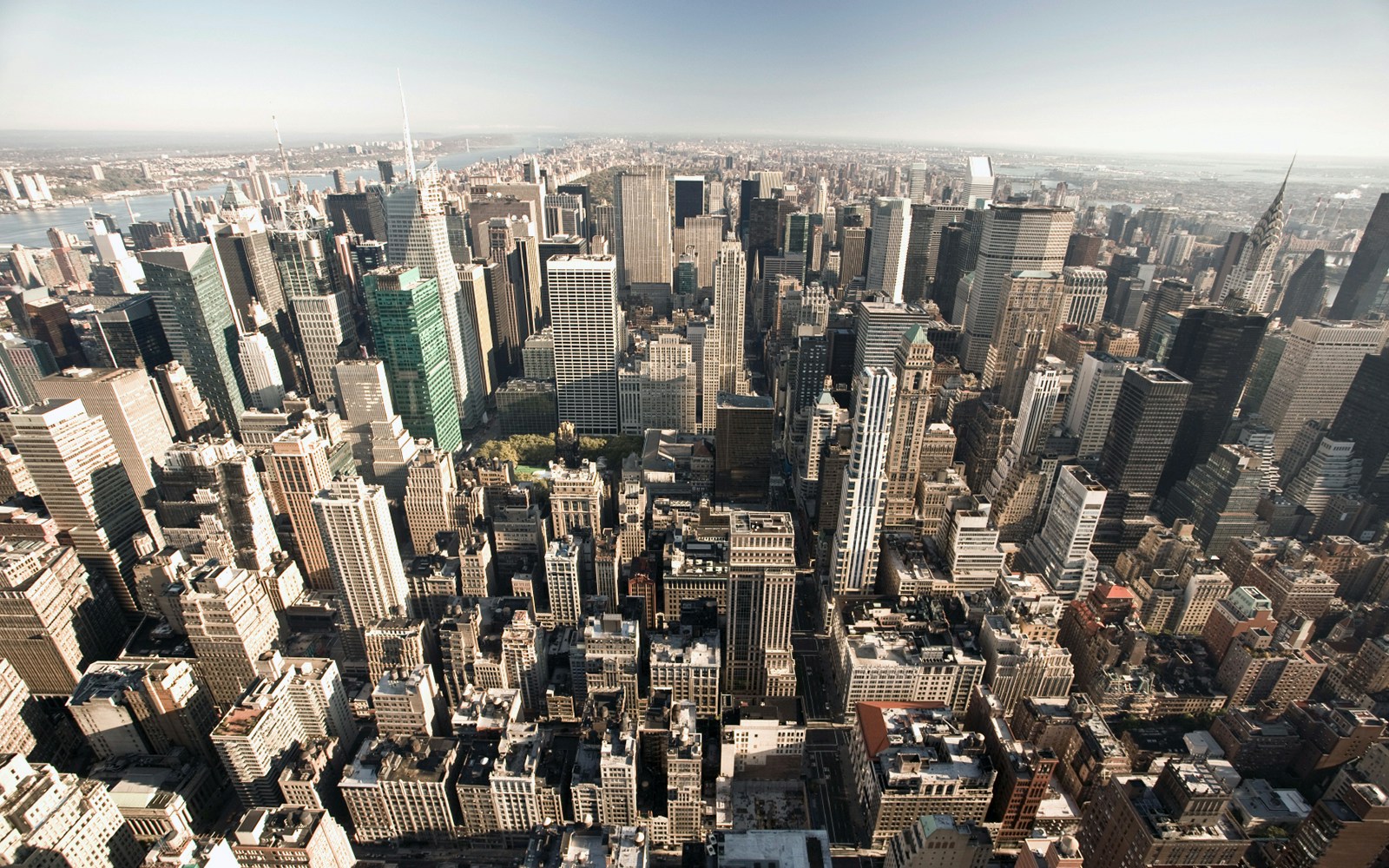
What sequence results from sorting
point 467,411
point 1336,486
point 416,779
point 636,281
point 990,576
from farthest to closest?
point 636,281, point 467,411, point 1336,486, point 990,576, point 416,779

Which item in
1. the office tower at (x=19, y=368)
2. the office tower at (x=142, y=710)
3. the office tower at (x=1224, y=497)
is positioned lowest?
the office tower at (x=142, y=710)

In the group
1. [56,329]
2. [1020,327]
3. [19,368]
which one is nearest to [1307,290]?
[1020,327]

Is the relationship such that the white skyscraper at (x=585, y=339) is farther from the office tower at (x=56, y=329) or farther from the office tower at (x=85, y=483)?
the office tower at (x=56, y=329)

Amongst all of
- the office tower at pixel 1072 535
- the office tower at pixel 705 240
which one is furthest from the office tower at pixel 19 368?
the office tower at pixel 1072 535

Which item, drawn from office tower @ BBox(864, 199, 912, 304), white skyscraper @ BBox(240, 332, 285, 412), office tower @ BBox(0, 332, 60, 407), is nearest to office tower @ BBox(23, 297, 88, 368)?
office tower @ BBox(0, 332, 60, 407)

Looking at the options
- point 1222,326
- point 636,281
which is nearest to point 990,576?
point 1222,326

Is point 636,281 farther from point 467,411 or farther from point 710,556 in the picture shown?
point 710,556
